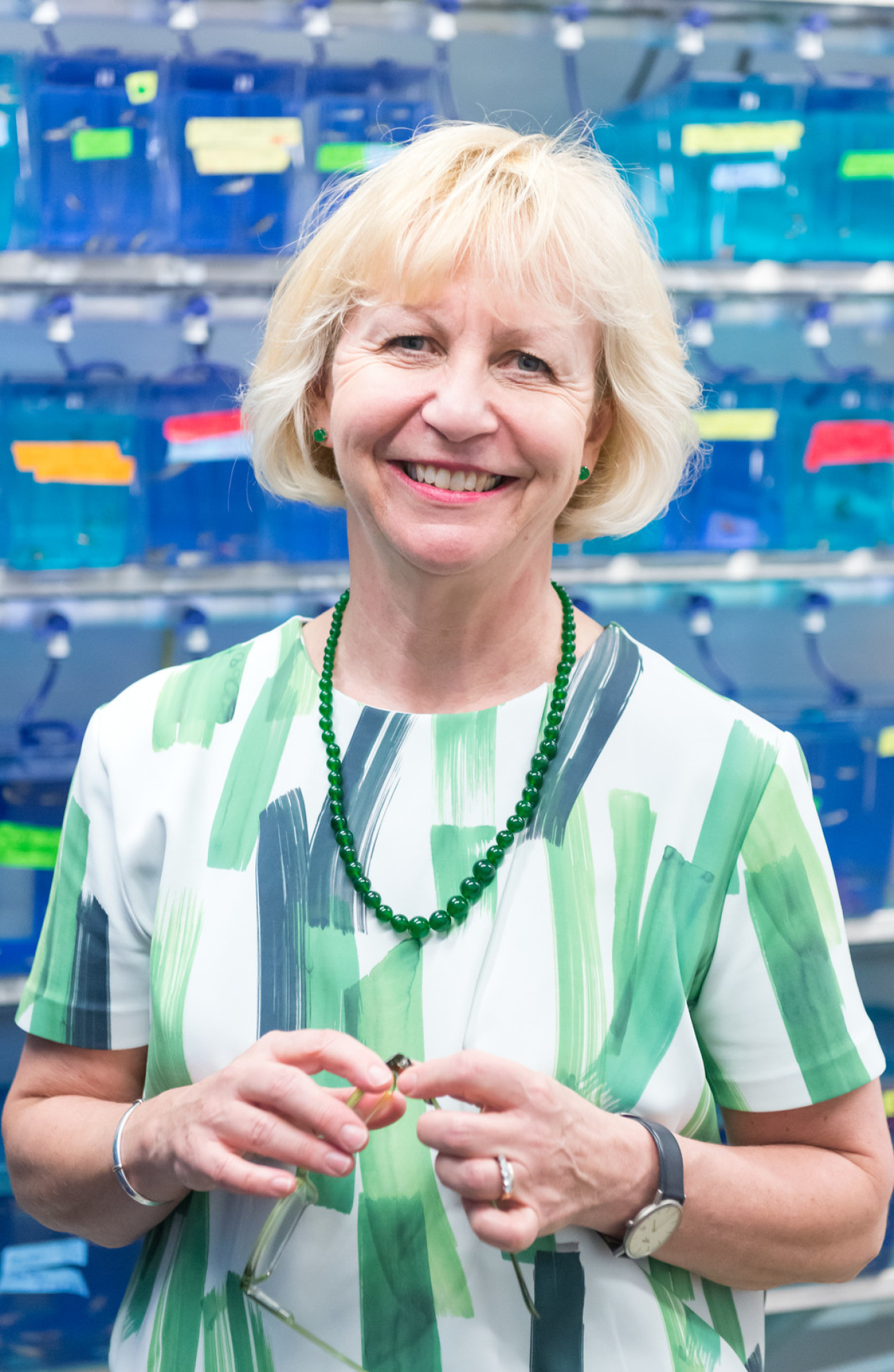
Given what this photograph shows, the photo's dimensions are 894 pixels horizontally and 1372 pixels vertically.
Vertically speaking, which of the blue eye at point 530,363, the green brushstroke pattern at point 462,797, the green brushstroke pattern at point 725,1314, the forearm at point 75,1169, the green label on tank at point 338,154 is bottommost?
the green brushstroke pattern at point 725,1314

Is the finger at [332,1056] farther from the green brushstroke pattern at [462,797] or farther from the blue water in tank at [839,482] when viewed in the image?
the blue water in tank at [839,482]

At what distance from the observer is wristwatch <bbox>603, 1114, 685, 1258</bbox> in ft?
2.53

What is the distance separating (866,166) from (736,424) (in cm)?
58

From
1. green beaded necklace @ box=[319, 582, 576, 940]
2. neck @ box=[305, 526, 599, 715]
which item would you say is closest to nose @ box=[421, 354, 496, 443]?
neck @ box=[305, 526, 599, 715]

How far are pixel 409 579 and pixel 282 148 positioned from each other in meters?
1.40

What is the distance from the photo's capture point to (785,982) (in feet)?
2.80

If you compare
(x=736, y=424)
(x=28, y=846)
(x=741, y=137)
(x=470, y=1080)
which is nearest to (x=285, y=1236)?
(x=470, y=1080)

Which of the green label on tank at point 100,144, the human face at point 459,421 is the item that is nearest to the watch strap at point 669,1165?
the human face at point 459,421

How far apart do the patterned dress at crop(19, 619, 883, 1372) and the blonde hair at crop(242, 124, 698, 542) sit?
222 mm

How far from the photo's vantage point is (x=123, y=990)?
3.04 ft

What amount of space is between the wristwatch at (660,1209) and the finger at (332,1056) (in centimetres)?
20

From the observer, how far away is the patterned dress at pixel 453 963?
2.70ft

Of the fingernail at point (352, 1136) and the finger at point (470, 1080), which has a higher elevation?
the finger at point (470, 1080)

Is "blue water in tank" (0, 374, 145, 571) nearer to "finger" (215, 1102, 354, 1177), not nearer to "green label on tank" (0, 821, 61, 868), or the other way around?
"green label on tank" (0, 821, 61, 868)
